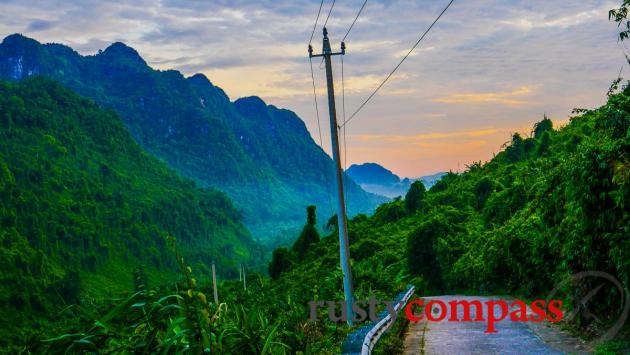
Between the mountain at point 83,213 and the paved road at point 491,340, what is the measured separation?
6863 centimetres

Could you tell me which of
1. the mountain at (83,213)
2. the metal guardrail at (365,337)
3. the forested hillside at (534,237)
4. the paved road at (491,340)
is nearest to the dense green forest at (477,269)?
the forested hillside at (534,237)

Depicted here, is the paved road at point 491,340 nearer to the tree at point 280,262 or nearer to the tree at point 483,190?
the tree at point 483,190

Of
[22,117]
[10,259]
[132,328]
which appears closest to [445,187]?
[10,259]

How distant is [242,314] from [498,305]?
13943mm

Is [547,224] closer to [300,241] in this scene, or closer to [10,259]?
[300,241]

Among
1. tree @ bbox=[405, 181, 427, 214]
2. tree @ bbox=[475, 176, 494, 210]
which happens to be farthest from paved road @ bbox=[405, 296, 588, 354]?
tree @ bbox=[405, 181, 427, 214]

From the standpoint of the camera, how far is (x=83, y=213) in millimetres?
126188

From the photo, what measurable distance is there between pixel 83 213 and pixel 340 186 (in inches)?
4707

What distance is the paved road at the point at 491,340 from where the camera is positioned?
10.1 m

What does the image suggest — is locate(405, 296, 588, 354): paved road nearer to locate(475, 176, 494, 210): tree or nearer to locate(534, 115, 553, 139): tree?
locate(475, 176, 494, 210): tree

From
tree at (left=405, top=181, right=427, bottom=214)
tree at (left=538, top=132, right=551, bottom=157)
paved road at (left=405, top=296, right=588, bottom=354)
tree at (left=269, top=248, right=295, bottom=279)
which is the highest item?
tree at (left=538, top=132, right=551, bottom=157)

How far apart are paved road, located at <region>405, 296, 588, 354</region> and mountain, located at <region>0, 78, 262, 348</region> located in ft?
225

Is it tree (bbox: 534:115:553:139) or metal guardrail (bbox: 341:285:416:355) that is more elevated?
tree (bbox: 534:115:553:139)

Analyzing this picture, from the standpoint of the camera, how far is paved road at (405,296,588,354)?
10.1 metres
